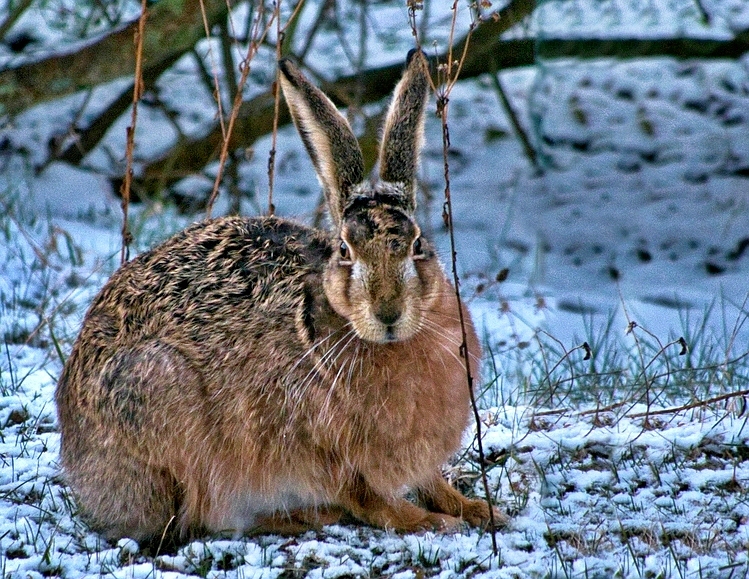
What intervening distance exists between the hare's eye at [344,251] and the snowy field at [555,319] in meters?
0.94

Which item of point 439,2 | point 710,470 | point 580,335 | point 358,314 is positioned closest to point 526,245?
point 580,335

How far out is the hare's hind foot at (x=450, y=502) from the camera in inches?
142

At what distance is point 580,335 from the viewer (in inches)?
236

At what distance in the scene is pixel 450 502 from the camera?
3666 millimetres

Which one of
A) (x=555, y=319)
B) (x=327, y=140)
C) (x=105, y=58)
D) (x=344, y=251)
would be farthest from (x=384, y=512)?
(x=105, y=58)

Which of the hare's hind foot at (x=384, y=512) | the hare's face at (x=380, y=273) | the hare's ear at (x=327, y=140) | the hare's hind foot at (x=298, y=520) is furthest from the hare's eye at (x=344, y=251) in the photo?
the hare's hind foot at (x=298, y=520)

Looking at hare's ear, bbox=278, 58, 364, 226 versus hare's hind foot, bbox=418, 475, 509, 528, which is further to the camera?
hare's hind foot, bbox=418, 475, 509, 528

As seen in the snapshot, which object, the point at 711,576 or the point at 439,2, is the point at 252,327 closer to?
the point at 711,576

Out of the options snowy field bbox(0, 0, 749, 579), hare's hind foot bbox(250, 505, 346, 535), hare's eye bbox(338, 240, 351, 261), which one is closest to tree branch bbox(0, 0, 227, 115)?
snowy field bbox(0, 0, 749, 579)

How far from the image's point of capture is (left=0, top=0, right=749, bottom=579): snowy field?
3250 mm

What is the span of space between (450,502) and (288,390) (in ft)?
2.48

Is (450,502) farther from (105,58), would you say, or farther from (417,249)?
(105,58)

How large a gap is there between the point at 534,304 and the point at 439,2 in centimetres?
490

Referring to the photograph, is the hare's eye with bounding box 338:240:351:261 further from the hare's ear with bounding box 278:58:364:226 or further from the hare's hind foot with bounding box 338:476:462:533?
the hare's hind foot with bounding box 338:476:462:533
